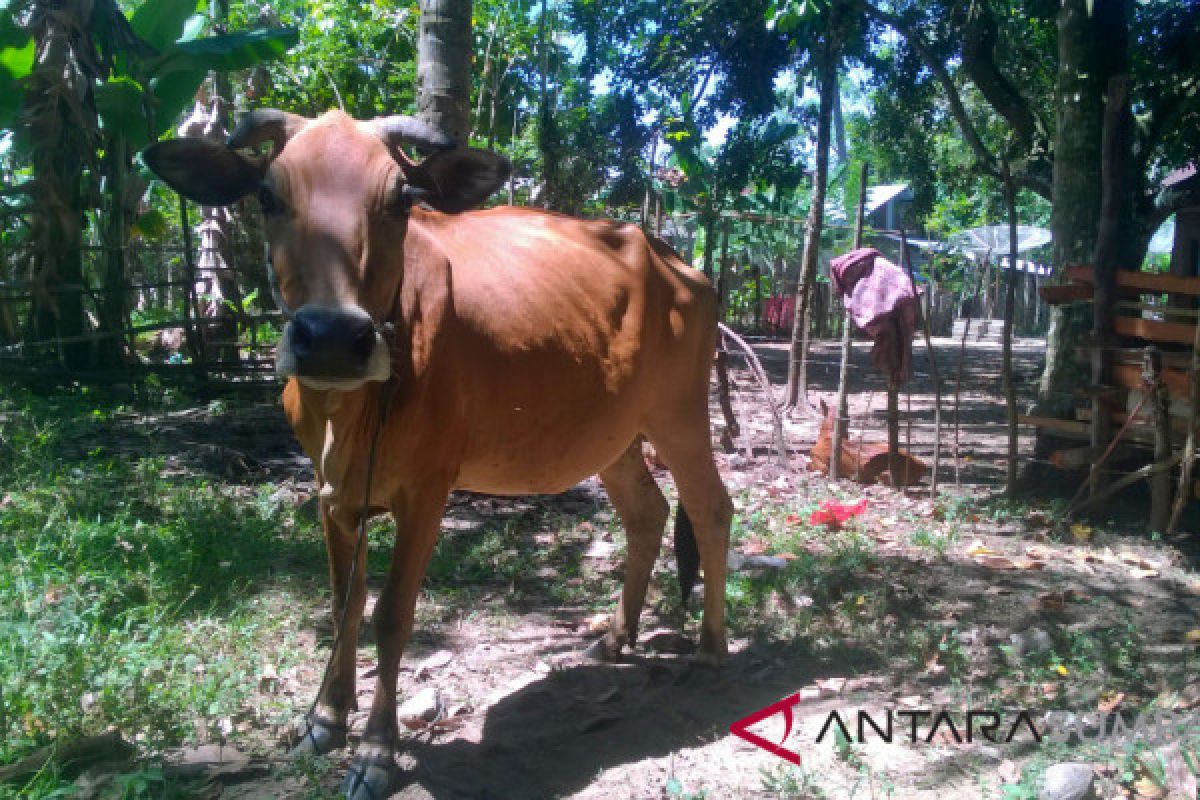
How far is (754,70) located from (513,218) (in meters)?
9.69

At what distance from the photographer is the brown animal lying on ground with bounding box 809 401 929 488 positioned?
8031 mm

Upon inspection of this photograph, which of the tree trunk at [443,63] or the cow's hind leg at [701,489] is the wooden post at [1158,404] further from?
the tree trunk at [443,63]

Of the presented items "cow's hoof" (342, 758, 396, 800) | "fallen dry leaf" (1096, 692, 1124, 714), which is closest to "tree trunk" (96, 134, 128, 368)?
"cow's hoof" (342, 758, 396, 800)

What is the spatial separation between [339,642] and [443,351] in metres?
1.19

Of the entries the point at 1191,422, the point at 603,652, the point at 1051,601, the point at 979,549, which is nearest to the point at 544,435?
the point at 603,652

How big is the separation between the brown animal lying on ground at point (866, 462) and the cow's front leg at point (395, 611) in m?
5.37

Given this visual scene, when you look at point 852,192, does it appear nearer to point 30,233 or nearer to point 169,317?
point 169,317

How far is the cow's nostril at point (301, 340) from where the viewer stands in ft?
8.84

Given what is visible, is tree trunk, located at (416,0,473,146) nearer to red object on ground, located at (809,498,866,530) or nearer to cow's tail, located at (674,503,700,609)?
cow's tail, located at (674,503,700,609)

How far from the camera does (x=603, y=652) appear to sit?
15.3ft

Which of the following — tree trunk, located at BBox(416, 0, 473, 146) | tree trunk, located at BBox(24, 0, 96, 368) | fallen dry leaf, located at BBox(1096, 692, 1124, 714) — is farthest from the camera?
tree trunk, located at BBox(24, 0, 96, 368)

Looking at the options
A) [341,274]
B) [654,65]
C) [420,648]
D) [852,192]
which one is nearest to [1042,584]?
[420,648]

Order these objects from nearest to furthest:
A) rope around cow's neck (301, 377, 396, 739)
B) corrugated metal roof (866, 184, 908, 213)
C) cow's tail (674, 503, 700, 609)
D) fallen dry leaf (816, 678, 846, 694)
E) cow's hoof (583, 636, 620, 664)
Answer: rope around cow's neck (301, 377, 396, 739), fallen dry leaf (816, 678, 846, 694), cow's hoof (583, 636, 620, 664), cow's tail (674, 503, 700, 609), corrugated metal roof (866, 184, 908, 213)

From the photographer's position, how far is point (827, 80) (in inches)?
496
